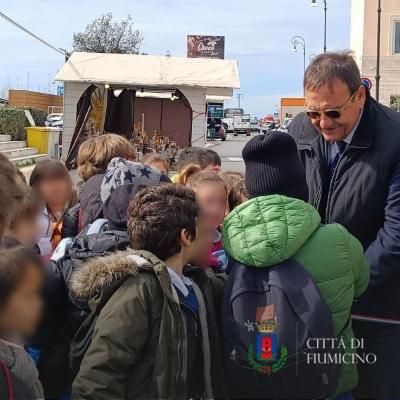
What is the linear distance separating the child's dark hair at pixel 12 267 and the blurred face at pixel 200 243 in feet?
2.49

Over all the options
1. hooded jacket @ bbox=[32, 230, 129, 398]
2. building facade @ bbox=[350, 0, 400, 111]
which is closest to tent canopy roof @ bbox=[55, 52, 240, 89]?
hooded jacket @ bbox=[32, 230, 129, 398]

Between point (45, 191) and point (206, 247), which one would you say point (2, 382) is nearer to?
point (206, 247)

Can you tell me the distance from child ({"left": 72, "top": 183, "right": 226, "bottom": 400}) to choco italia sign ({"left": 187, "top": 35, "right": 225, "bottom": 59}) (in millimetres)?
88354

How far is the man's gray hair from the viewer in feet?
8.89

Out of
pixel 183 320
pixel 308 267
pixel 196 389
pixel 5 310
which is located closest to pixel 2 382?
pixel 5 310

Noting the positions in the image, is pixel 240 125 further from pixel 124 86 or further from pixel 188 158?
pixel 188 158

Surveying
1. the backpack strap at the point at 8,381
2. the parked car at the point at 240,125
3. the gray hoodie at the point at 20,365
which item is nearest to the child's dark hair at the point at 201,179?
the gray hoodie at the point at 20,365

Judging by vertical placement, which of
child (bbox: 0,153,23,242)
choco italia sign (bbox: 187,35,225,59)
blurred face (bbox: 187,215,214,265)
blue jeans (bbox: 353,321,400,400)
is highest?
choco italia sign (bbox: 187,35,225,59)

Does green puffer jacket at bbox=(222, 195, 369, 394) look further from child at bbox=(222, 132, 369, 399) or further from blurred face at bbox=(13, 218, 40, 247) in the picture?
blurred face at bbox=(13, 218, 40, 247)

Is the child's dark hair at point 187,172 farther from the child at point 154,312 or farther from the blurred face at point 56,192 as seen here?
the child at point 154,312

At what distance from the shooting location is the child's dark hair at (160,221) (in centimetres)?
242

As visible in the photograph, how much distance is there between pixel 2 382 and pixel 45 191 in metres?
2.46

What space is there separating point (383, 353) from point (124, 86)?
12625mm

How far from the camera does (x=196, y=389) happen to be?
8.08ft
